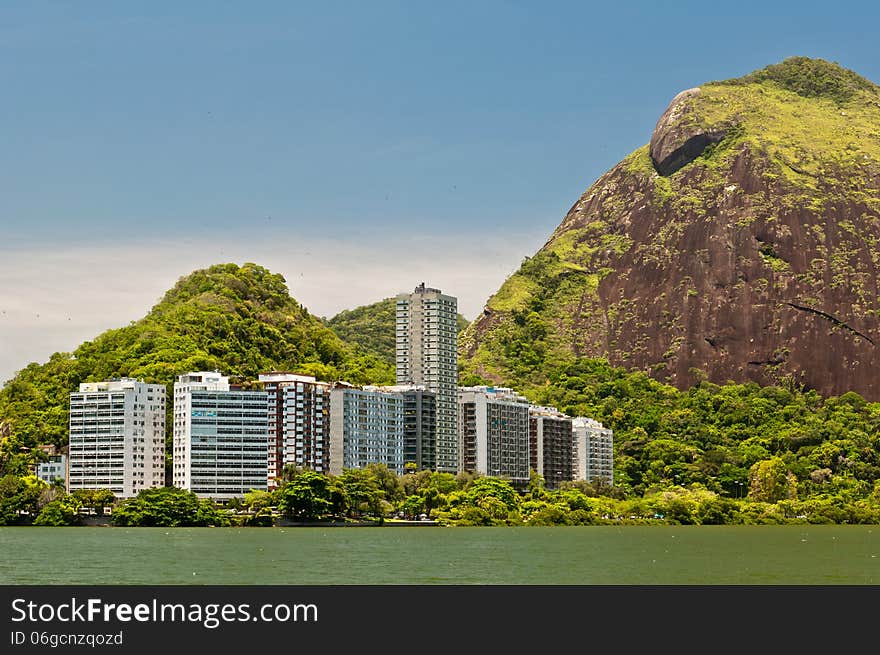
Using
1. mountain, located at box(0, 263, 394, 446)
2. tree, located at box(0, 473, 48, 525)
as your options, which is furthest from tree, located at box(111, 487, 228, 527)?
mountain, located at box(0, 263, 394, 446)

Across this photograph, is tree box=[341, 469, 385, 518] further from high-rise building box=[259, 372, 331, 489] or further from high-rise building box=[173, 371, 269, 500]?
high-rise building box=[259, 372, 331, 489]

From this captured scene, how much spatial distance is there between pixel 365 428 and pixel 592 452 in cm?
3600

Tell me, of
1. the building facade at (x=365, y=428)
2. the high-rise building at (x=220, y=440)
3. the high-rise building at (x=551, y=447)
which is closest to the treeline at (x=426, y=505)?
the high-rise building at (x=220, y=440)

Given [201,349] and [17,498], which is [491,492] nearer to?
[17,498]

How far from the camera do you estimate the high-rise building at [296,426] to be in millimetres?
141375

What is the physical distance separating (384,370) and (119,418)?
2277 inches

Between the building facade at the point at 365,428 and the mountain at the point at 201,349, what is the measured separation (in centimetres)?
1431

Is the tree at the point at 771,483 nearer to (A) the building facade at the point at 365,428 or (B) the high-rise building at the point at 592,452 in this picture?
(B) the high-rise building at the point at 592,452

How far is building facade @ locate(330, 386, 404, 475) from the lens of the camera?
144m

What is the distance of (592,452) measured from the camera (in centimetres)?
17175

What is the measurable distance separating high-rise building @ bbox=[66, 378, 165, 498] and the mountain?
10.4 meters
